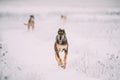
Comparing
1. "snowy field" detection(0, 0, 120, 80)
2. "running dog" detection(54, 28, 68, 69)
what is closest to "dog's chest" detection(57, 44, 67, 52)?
"running dog" detection(54, 28, 68, 69)

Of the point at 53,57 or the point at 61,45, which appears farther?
the point at 53,57

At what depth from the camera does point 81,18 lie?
5.35 meters

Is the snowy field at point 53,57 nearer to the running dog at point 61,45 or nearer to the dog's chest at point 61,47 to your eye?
the running dog at point 61,45

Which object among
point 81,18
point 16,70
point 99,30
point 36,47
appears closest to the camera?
point 16,70

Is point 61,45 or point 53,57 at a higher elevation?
point 61,45

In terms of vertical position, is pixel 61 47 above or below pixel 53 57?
above

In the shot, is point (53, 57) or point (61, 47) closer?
point (61, 47)

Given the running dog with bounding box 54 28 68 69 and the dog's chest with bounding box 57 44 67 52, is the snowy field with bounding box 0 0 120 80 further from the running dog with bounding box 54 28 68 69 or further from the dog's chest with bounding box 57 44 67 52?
the dog's chest with bounding box 57 44 67 52

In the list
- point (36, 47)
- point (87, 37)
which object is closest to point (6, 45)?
point (36, 47)

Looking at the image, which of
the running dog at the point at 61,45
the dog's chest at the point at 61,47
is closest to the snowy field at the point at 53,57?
the running dog at the point at 61,45

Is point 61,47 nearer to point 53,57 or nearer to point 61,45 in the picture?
point 61,45

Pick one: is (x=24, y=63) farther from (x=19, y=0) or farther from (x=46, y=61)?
(x=19, y=0)

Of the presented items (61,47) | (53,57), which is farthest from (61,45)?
(53,57)

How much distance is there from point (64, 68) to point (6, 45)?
0.86 metres
